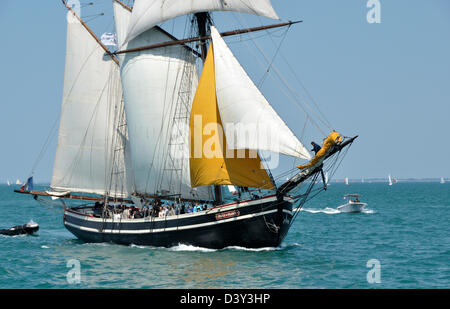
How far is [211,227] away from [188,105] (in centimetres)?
923

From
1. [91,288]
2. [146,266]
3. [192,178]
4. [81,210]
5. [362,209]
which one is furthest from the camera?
[362,209]

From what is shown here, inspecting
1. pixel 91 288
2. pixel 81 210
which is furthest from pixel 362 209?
pixel 91 288

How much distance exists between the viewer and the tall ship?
1225 inches

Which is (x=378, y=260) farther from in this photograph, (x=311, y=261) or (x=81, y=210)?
(x=81, y=210)

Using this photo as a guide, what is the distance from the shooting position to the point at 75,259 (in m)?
31.8

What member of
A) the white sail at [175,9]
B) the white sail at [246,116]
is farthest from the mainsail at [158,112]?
the white sail at [246,116]

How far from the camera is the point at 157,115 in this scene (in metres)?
38.1

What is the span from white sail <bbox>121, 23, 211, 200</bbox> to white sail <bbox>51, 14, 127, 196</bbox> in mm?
3217

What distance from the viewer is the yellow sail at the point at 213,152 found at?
31.9 meters

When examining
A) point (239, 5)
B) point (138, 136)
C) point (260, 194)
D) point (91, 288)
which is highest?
point (239, 5)

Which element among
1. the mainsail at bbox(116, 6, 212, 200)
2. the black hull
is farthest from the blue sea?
the mainsail at bbox(116, 6, 212, 200)
